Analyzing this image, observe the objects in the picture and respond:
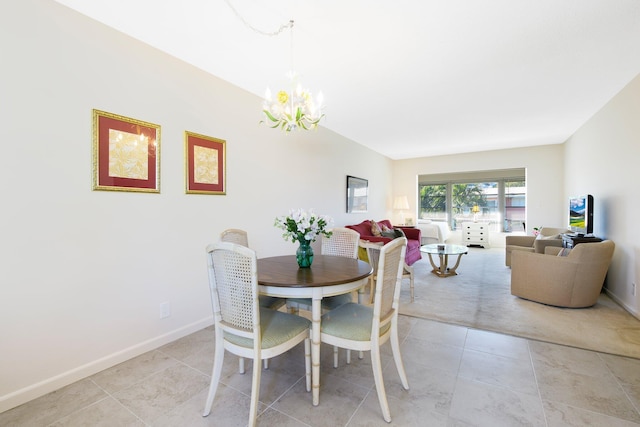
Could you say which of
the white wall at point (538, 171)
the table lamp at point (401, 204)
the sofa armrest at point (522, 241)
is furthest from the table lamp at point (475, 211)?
the sofa armrest at point (522, 241)

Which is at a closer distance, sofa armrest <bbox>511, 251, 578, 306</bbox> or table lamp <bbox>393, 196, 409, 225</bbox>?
sofa armrest <bbox>511, 251, 578, 306</bbox>

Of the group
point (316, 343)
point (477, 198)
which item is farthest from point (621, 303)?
point (477, 198)

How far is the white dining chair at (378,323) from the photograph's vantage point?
1.57 metres

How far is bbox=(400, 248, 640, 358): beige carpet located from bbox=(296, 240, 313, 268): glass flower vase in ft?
5.32

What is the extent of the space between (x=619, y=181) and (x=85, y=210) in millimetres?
5296

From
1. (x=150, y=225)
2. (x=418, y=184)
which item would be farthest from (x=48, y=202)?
(x=418, y=184)

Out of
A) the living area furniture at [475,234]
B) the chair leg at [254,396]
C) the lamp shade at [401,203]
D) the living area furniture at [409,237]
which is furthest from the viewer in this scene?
the lamp shade at [401,203]

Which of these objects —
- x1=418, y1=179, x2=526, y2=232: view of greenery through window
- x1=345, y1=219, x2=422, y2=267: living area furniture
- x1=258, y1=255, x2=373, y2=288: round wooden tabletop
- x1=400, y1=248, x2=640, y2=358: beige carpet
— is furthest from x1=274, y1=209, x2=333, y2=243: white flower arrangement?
x1=418, y1=179, x2=526, y2=232: view of greenery through window

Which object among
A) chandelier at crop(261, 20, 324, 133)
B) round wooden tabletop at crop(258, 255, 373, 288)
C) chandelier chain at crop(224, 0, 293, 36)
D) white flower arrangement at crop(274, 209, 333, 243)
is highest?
chandelier chain at crop(224, 0, 293, 36)

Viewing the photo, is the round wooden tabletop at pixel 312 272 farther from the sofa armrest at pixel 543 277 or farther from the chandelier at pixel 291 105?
the sofa armrest at pixel 543 277

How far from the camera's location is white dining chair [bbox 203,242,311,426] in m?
1.47

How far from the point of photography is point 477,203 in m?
7.80

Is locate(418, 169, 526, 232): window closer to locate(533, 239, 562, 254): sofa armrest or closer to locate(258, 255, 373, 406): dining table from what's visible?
locate(533, 239, 562, 254): sofa armrest

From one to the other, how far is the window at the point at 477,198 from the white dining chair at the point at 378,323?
22.9ft
